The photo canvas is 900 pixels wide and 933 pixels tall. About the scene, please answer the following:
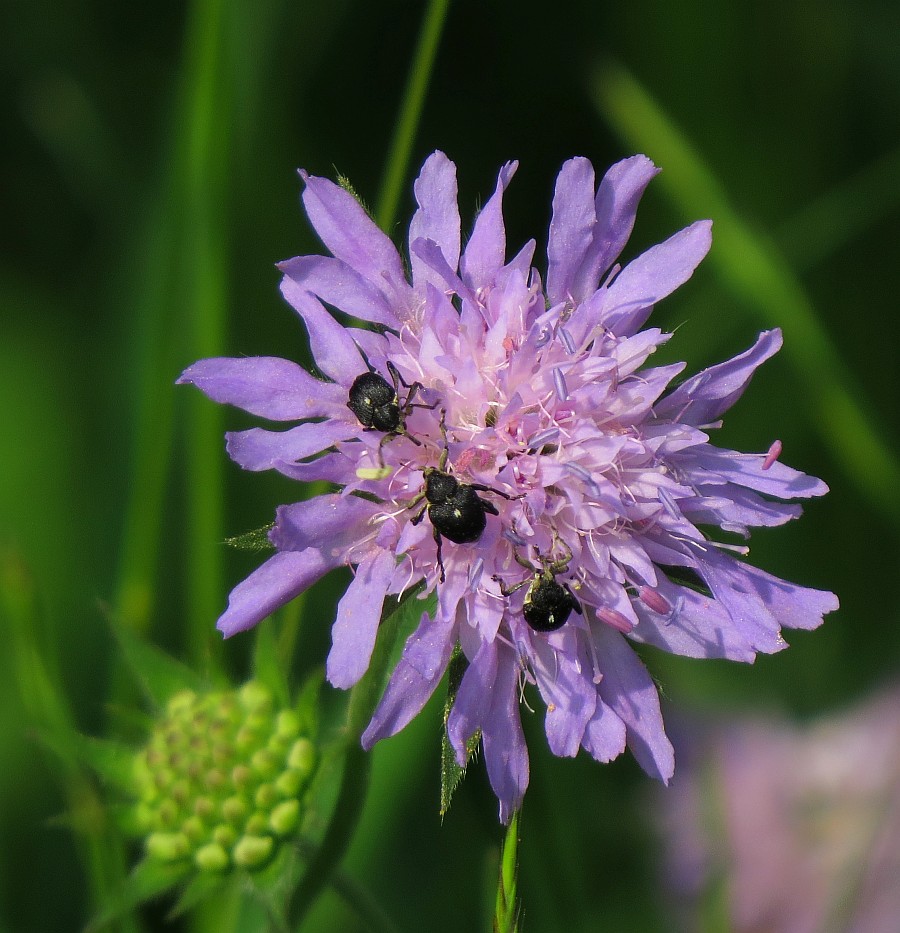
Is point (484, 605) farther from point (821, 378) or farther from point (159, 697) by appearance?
point (821, 378)

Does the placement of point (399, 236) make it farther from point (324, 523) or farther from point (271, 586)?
point (271, 586)

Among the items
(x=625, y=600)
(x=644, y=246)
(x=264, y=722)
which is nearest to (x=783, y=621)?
(x=625, y=600)

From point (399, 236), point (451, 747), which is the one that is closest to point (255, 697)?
point (451, 747)

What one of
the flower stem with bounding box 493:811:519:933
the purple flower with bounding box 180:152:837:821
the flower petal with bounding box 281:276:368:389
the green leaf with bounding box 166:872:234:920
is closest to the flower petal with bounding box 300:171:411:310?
the purple flower with bounding box 180:152:837:821

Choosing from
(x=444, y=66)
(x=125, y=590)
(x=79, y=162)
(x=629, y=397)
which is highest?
(x=79, y=162)

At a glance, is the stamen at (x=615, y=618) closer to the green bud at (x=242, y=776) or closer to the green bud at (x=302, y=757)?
the green bud at (x=302, y=757)

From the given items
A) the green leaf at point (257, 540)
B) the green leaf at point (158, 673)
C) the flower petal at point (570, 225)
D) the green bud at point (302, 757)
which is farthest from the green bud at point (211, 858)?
the flower petal at point (570, 225)

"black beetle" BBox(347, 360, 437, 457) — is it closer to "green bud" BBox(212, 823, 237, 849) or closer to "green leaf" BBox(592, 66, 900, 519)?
"green bud" BBox(212, 823, 237, 849)
